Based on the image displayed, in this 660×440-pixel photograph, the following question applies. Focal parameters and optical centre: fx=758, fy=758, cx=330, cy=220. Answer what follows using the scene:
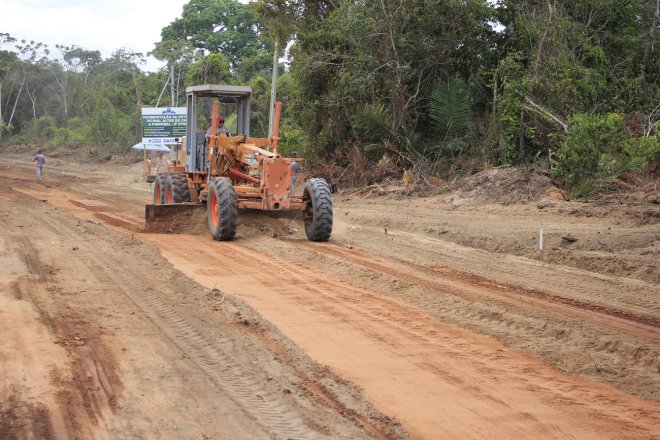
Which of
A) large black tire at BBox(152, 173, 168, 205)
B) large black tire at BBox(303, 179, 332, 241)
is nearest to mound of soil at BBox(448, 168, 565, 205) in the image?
large black tire at BBox(303, 179, 332, 241)

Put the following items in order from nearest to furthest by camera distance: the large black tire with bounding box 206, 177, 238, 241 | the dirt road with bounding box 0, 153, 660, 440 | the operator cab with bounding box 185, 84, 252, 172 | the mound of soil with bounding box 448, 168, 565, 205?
1. the dirt road with bounding box 0, 153, 660, 440
2. the large black tire with bounding box 206, 177, 238, 241
3. the operator cab with bounding box 185, 84, 252, 172
4. the mound of soil with bounding box 448, 168, 565, 205

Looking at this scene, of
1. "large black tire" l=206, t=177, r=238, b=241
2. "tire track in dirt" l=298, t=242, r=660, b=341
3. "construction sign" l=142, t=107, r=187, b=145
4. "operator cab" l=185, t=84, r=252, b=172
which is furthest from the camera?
"construction sign" l=142, t=107, r=187, b=145

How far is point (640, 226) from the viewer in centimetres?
1500

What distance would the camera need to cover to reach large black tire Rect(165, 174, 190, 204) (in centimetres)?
1658

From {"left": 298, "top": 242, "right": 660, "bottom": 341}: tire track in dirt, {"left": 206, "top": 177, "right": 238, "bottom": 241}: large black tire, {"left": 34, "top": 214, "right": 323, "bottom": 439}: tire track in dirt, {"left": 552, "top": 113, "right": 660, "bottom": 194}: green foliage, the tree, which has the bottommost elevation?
{"left": 34, "top": 214, "right": 323, "bottom": 439}: tire track in dirt

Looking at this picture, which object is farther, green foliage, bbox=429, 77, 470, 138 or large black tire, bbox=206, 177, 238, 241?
green foliage, bbox=429, 77, 470, 138

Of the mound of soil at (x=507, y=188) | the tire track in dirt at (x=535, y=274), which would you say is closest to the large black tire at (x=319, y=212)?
the tire track in dirt at (x=535, y=274)

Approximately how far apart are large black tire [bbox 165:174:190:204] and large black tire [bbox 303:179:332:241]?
11.3 feet

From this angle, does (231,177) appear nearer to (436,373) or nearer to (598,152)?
(598,152)

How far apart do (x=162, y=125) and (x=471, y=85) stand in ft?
45.3

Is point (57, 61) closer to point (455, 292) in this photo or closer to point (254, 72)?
point (254, 72)

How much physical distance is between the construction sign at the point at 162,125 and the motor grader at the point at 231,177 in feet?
45.0

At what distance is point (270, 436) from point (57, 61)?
7992cm

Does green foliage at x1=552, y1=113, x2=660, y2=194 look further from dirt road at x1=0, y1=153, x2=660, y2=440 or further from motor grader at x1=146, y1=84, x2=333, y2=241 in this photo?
motor grader at x1=146, y1=84, x2=333, y2=241
